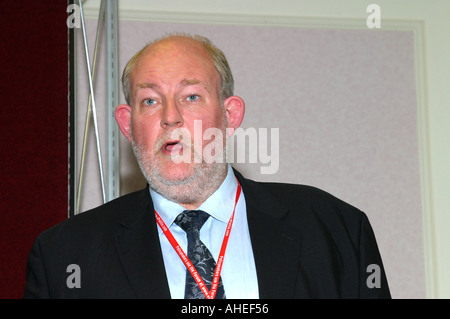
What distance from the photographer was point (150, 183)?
5.70 ft

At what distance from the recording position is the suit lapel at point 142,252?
1.50 metres

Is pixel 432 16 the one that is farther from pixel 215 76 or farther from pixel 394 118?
pixel 215 76

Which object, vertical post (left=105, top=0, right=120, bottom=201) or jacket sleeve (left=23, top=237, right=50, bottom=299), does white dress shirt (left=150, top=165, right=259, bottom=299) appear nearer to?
jacket sleeve (left=23, top=237, right=50, bottom=299)

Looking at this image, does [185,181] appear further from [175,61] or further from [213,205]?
[175,61]

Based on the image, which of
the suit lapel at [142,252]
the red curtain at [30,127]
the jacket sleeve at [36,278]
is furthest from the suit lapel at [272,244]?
the red curtain at [30,127]

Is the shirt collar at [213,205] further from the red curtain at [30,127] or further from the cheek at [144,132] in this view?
the red curtain at [30,127]

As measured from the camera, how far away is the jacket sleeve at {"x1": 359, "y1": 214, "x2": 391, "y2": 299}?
1547 millimetres

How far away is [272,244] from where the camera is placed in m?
1.59

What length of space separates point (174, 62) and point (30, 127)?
5.10 ft

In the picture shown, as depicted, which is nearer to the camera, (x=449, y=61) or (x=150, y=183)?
(x=150, y=183)

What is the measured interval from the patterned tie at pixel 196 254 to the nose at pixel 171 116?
9.1 inches

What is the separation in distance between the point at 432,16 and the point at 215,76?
288 cm

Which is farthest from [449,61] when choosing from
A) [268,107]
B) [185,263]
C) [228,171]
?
[185,263]

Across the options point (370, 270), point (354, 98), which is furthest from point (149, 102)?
point (354, 98)
